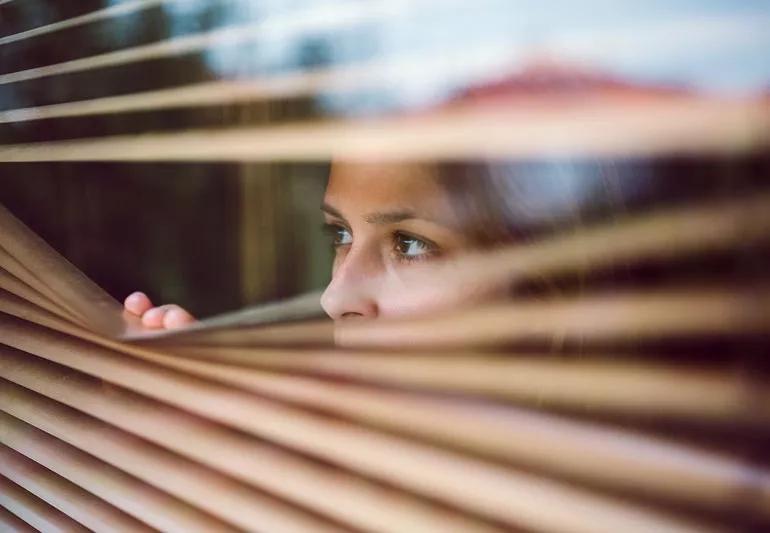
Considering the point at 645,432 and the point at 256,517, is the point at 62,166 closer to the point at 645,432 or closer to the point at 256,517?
the point at 256,517

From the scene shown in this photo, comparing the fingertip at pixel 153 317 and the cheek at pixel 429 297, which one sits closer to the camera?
the cheek at pixel 429 297

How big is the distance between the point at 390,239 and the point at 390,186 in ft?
0.39

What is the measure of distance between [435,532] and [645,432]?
22 centimetres

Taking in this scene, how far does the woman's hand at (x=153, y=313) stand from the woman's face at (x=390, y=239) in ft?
0.80

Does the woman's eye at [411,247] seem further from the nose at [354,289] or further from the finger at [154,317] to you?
the finger at [154,317]

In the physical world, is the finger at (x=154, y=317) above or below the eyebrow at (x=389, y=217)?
below

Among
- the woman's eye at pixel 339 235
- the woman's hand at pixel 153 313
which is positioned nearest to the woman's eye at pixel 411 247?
the woman's eye at pixel 339 235

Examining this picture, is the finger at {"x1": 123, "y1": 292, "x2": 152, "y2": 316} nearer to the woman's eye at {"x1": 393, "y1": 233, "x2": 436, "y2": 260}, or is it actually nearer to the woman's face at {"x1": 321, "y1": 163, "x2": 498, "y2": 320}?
the woman's face at {"x1": 321, "y1": 163, "x2": 498, "y2": 320}

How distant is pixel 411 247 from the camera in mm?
1006

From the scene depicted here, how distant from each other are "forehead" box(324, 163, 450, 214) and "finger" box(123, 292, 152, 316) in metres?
0.36

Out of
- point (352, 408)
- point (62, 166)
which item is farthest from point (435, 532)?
point (62, 166)

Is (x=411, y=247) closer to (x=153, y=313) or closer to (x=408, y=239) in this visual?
(x=408, y=239)

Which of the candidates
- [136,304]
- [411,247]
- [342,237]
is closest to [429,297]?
[411,247]

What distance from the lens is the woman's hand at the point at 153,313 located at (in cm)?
105
